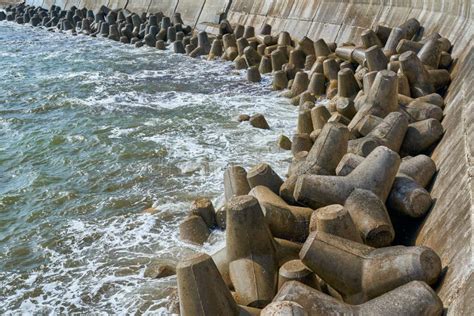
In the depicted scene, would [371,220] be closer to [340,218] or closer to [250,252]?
[340,218]

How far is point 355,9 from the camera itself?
15.0 meters

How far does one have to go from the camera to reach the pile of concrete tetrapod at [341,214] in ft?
13.3

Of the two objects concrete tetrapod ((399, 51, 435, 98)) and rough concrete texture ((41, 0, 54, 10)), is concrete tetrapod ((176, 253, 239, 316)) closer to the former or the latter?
concrete tetrapod ((399, 51, 435, 98))

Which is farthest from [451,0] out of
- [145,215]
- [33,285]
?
[33,285]

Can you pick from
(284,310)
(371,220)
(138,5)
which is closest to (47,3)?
(138,5)

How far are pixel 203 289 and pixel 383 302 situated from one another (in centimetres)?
130

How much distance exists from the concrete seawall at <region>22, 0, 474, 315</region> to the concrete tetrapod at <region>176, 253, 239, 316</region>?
1565mm

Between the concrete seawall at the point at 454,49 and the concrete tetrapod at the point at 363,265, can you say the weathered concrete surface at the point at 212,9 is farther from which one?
the concrete tetrapod at the point at 363,265

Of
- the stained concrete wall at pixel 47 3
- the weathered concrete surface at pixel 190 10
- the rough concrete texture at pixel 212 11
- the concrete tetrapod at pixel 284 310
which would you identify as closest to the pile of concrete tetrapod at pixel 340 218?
the concrete tetrapod at pixel 284 310

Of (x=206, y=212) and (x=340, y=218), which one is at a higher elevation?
(x=340, y=218)

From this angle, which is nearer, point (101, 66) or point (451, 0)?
point (451, 0)

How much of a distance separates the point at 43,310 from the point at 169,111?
7675mm

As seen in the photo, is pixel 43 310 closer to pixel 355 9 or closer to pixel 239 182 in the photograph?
pixel 239 182

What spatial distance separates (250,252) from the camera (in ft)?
16.0
